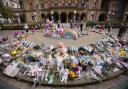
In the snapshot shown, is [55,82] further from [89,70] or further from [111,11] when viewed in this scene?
[111,11]

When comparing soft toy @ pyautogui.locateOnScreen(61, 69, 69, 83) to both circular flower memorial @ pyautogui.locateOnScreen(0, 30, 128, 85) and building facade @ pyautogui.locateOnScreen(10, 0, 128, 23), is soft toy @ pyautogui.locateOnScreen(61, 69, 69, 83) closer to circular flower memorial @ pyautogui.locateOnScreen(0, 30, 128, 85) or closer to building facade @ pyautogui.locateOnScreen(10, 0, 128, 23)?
circular flower memorial @ pyautogui.locateOnScreen(0, 30, 128, 85)

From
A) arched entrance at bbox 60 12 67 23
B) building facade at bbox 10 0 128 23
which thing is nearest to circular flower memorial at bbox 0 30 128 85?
building facade at bbox 10 0 128 23

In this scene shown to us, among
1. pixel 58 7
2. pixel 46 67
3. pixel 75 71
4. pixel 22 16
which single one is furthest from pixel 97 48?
pixel 22 16

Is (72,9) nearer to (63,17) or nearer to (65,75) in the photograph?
(63,17)

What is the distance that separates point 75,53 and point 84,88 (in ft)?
10.5

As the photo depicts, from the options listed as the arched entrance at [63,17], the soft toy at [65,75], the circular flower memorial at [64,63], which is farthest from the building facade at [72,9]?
the soft toy at [65,75]

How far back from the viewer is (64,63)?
9.19 m

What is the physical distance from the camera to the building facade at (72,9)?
3653cm

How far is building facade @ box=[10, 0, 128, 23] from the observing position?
36.5m

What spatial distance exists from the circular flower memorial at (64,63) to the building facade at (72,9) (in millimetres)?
26196

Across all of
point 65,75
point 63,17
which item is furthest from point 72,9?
point 65,75

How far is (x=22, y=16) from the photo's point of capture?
127 ft

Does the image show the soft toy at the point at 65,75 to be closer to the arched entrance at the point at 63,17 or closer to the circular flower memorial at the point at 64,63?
the circular flower memorial at the point at 64,63

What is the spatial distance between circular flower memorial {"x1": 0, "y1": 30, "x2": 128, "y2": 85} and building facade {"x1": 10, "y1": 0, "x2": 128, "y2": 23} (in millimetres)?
26196
